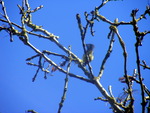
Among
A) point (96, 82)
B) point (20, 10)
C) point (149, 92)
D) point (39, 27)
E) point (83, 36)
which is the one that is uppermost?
point (20, 10)

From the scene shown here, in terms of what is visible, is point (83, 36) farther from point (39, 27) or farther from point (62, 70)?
point (39, 27)

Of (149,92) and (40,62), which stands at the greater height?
(40,62)

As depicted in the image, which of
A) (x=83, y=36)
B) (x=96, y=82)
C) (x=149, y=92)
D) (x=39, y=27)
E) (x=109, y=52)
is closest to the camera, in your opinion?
(x=83, y=36)

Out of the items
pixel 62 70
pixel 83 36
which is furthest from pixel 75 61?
pixel 83 36

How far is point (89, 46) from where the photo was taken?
3768 millimetres

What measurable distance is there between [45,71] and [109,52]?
1.61 meters

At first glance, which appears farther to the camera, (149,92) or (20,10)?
Result: (20,10)

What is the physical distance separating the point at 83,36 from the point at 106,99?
1.71 m

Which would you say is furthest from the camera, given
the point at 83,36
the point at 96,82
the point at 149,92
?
the point at 96,82

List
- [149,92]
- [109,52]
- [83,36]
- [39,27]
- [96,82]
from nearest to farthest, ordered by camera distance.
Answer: [83,36] < [149,92] < [96,82] < [109,52] < [39,27]

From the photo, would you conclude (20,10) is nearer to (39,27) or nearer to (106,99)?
(39,27)

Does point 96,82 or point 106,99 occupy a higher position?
point 96,82

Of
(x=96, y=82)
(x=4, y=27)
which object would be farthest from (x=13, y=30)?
(x=96, y=82)

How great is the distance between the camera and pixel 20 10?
4008 millimetres
